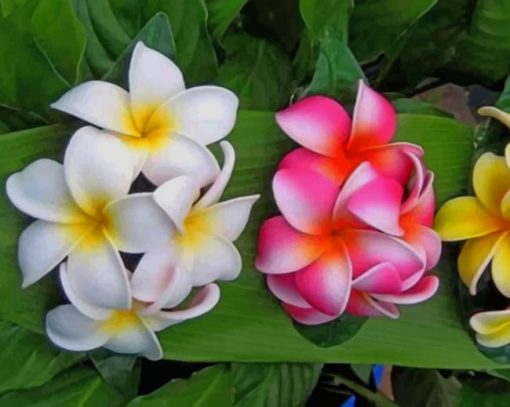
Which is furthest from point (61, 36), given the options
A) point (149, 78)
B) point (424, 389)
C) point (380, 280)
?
point (424, 389)

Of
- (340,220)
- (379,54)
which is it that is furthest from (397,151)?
(379,54)

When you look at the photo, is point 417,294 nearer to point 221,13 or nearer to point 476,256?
point 476,256

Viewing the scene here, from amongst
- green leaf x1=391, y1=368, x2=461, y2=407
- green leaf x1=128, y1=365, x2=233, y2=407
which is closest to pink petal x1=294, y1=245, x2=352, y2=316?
green leaf x1=128, y1=365, x2=233, y2=407

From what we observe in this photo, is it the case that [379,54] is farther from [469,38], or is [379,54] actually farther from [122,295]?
[122,295]

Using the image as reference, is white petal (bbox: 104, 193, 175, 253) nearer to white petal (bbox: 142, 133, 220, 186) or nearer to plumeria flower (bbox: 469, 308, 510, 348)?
white petal (bbox: 142, 133, 220, 186)

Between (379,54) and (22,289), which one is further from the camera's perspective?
(379,54)

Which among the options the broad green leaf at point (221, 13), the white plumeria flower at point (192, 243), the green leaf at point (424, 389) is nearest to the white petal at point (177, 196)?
the white plumeria flower at point (192, 243)
